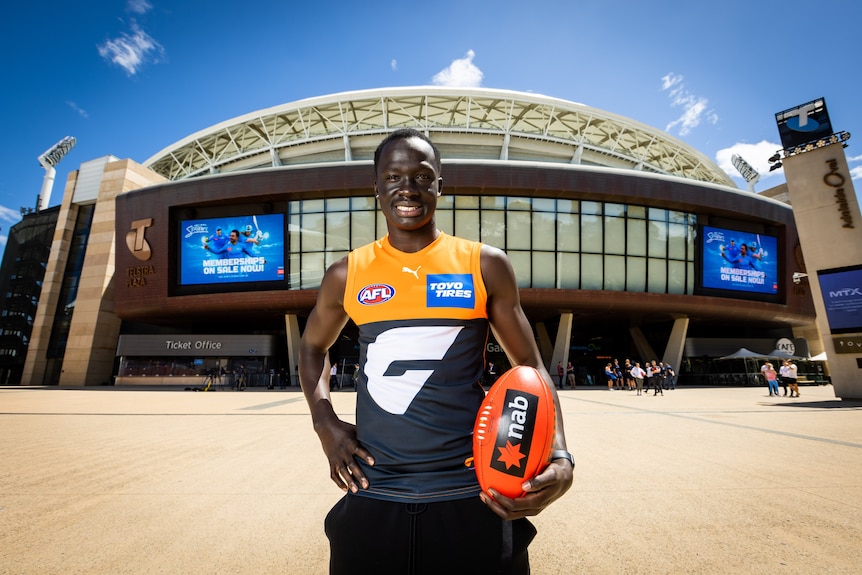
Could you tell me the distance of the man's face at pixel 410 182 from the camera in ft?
6.30

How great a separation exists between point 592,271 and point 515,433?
32.9 m

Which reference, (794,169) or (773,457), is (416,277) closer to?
(773,457)

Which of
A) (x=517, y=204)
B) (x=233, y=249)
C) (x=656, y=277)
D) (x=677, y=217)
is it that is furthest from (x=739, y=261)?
(x=233, y=249)

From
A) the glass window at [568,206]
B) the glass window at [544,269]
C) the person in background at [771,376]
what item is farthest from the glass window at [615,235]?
the person in background at [771,376]

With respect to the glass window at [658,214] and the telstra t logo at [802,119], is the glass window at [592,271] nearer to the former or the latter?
the glass window at [658,214]

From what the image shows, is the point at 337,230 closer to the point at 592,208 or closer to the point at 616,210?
the point at 592,208

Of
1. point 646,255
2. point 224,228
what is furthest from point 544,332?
point 224,228

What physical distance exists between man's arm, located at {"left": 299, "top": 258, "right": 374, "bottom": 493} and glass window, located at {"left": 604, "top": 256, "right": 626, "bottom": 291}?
33.0 metres

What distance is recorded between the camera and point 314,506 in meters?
4.50

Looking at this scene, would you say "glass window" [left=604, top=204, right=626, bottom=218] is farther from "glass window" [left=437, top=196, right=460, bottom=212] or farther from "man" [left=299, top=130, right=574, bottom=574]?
"man" [left=299, top=130, right=574, bottom=574]

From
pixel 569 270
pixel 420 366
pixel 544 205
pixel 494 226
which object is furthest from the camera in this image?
pixel 569 270

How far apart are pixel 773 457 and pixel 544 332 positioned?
103 feet

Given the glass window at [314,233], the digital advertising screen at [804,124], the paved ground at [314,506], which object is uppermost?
the digital advertising screen at [804,124]

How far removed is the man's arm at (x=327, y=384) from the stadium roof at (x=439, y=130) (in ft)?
133
